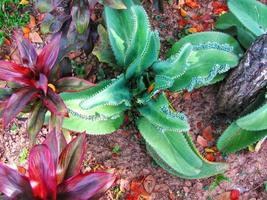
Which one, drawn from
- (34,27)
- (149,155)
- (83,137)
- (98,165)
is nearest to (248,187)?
(149,155)

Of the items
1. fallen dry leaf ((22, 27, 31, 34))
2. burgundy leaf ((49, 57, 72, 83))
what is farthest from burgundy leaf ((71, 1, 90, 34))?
fallen dry leaf ((22, 27, 31, 34))

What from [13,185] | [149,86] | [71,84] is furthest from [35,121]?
[149,86]

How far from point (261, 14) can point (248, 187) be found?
0.94 m

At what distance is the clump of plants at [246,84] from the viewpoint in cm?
231

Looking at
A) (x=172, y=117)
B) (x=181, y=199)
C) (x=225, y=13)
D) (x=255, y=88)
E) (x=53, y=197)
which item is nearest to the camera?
(x=53, y=197)

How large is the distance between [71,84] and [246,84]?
86cm

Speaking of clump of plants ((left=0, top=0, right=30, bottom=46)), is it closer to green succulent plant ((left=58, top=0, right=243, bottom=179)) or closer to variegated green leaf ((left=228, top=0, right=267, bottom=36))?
green succulent plant ((left=58, top=0, right=243, bottom=179))

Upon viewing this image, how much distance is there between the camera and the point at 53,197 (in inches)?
67.6

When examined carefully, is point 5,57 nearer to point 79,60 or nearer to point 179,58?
point 79,60

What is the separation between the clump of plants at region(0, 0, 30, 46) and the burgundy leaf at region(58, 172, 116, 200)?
136 cm

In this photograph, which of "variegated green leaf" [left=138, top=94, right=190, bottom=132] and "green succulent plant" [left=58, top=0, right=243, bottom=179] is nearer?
"variegated green leaf" [left=138, top=94, right=190, bottom=132]

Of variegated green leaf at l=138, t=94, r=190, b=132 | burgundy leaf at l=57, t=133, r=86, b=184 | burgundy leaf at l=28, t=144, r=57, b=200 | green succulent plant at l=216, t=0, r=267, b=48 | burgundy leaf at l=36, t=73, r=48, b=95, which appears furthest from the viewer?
green succulent plant at l=216, t=0, r=267, b=48

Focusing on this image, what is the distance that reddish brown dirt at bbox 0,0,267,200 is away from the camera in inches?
102

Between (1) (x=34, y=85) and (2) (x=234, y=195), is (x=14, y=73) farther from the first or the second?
(2) (x=234, y=195)
